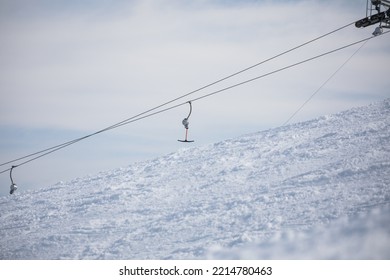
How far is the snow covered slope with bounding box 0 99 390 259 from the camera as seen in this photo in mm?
22031

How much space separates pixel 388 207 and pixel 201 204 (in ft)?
44.4

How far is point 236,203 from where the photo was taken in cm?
3011

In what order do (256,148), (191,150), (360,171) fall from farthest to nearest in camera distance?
(191,150) < (256,148) < (360,171)

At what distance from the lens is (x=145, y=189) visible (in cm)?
4012

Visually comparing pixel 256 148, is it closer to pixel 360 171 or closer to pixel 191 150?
pixel 191 150

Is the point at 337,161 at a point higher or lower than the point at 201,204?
higher

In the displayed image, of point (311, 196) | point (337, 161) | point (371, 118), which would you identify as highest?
point (371, 118)

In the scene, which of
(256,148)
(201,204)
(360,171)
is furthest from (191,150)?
(360,171)

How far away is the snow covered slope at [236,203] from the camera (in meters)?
22.0

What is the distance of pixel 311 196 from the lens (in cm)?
2716

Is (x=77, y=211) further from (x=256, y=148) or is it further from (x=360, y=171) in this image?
(x=360, y=171)

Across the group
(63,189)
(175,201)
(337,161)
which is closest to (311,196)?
(337,161)

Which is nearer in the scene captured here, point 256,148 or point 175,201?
point 175,201

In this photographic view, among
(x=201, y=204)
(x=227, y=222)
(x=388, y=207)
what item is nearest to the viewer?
(x=388, y=207)
